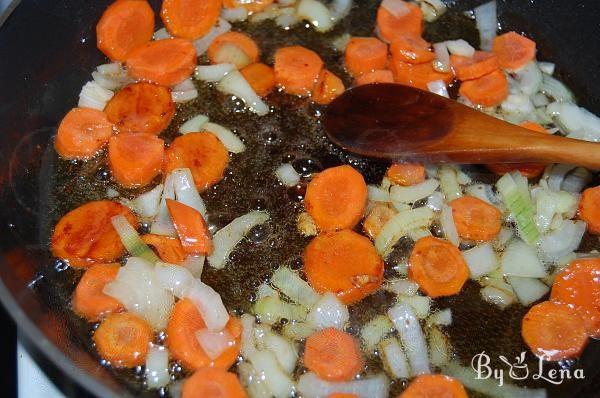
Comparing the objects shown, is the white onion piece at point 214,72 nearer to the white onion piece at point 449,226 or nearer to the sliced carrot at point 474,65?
the sliced carrot at point 474,65

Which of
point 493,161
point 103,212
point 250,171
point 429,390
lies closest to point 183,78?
point 250,171

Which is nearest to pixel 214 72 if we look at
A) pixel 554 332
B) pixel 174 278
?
pixel 174 278

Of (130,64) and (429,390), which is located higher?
(130,64)

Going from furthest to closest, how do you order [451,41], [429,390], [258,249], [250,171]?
[451,41], [250,171], [258,249], [429,390]

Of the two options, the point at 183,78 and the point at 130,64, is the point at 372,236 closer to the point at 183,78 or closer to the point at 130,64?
the point at 183,78

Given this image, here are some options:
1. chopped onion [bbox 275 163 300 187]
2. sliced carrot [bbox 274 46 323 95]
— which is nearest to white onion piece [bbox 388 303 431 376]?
chopped onion [bbox 275 163 300 187]

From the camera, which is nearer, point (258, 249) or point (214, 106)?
point (258, 249)

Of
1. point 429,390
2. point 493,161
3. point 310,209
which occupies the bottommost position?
point 429,390
